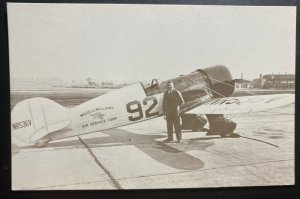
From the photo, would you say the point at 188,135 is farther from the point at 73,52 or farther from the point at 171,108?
the point at 73,52

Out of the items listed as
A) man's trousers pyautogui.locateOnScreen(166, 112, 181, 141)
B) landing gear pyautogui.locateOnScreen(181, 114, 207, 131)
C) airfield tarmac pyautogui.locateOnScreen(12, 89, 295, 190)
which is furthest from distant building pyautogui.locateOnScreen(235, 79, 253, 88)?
man's trousers pyautogui.locateOnScreen(166, 112, 181, 141)

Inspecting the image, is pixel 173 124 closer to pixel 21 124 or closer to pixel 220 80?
pixel 220 80

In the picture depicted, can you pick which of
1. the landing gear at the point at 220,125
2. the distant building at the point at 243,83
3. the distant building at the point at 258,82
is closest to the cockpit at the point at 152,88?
the landing gear at the point at 220,125

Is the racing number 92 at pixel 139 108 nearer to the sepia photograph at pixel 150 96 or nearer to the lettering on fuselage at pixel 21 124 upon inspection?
the sepia photograph at pixel 150 96

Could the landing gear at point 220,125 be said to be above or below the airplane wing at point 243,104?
below

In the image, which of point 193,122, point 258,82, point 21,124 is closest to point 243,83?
point 258,82

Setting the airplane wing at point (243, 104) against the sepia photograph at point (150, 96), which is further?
the airplane wing at point (243, 104)

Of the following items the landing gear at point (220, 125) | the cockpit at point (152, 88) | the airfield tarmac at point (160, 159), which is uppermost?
the cockpit at point (152, 88)

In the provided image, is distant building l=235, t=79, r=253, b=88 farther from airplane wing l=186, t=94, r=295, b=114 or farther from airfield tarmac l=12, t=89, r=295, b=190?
airfield tarmac l=12, t=89, r=295, b=190
